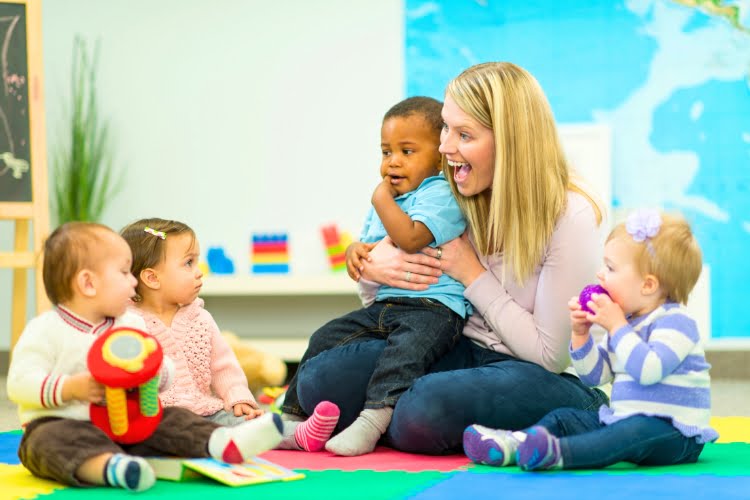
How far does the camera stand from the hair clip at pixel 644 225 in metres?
1.87

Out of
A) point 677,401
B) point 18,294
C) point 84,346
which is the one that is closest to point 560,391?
point 677,401

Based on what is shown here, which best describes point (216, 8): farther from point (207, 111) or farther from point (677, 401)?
point (677, 401)

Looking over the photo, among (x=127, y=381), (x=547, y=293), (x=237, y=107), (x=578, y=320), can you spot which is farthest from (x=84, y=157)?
(x=578, y=320)

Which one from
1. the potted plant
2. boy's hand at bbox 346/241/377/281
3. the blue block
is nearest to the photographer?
boy's hand at bbox 346/241/377/281

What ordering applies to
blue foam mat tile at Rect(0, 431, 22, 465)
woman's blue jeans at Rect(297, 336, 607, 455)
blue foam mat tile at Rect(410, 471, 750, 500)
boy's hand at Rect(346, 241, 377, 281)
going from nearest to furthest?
blue foam mat tile at Rect(410, 471, 750, 500) → woman's blue jeans at Rect(297, 336, 607, 455) → blue foam mat tile at Rect(0, 431, 22, 465) → boy's hand at Rect(346, 241, 377, 281)

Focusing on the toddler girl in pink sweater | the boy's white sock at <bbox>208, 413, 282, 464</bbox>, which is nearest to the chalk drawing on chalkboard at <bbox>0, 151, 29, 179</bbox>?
the toddler girl in pink sweater

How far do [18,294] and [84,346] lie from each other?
7.52ft

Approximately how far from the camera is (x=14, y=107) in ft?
12.4

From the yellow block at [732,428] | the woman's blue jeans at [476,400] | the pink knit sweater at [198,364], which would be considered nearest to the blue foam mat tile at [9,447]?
the pink knit sweater at [198,364]

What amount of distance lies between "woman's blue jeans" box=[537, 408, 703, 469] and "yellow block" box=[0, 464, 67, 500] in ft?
3.02

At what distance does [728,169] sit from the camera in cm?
445

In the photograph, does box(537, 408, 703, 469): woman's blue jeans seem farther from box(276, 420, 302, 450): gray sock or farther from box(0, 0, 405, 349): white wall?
box(0, 0, 405, 349): white wall

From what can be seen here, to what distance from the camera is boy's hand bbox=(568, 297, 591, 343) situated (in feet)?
6.23

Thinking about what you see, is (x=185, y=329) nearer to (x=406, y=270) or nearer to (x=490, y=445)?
(x=406, y=270)
